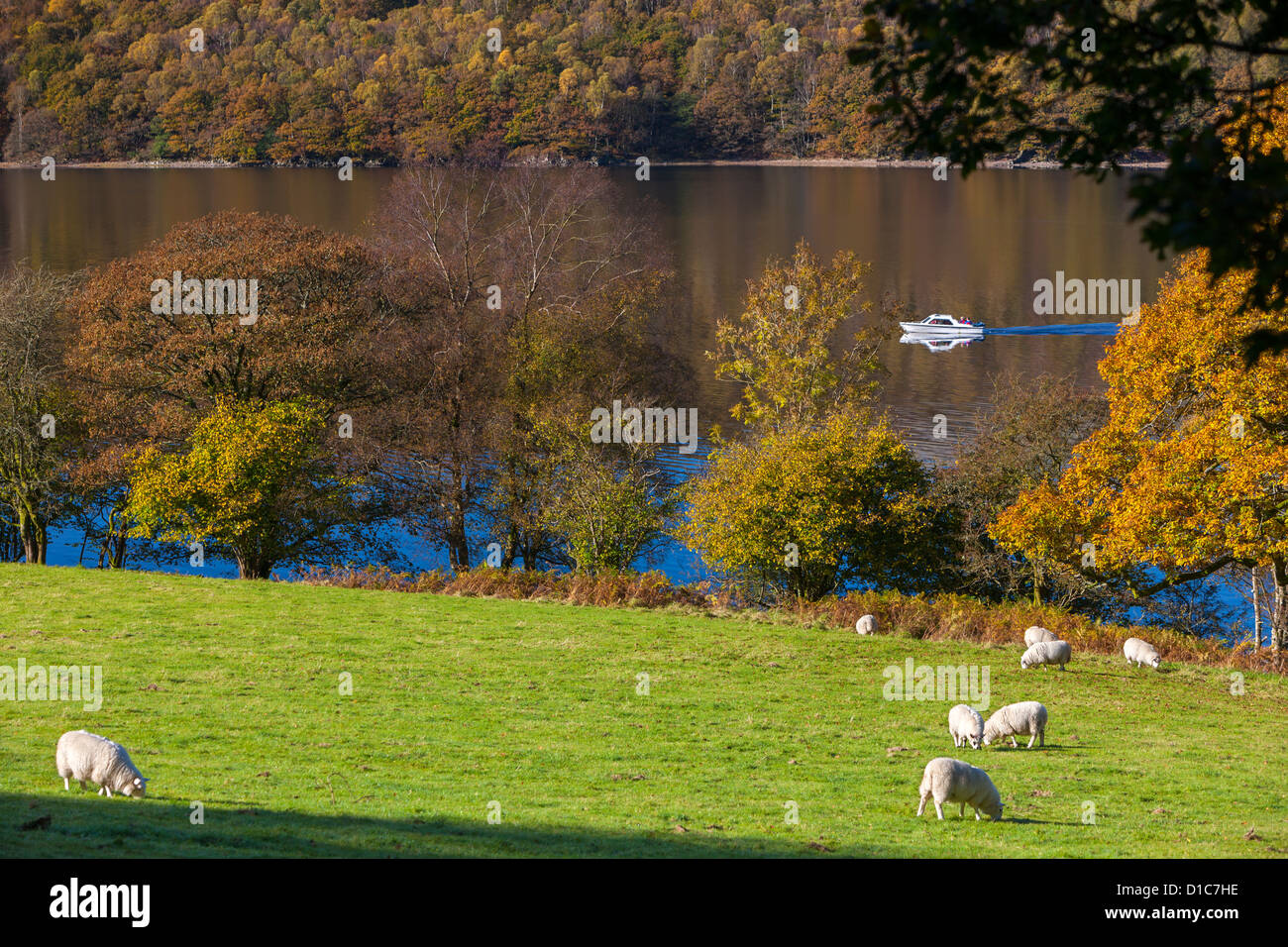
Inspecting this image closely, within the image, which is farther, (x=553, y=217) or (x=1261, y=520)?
(x=553, y=217)

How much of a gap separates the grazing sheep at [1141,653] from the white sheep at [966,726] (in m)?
9.34

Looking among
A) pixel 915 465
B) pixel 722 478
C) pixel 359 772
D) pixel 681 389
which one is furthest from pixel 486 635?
pixel 681 389

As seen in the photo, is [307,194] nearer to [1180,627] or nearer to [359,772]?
[1180,627]

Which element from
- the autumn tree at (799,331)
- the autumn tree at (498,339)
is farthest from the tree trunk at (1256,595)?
the autumn tree at (498,339)

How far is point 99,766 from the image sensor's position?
14664mm

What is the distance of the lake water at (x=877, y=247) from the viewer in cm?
8181

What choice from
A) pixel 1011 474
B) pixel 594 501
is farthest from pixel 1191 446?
pixel 594 501

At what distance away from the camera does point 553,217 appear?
59469mm

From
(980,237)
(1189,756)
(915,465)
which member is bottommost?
(1189,756)

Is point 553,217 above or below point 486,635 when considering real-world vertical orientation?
above

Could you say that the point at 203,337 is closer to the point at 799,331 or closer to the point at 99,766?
the point at 799,331
